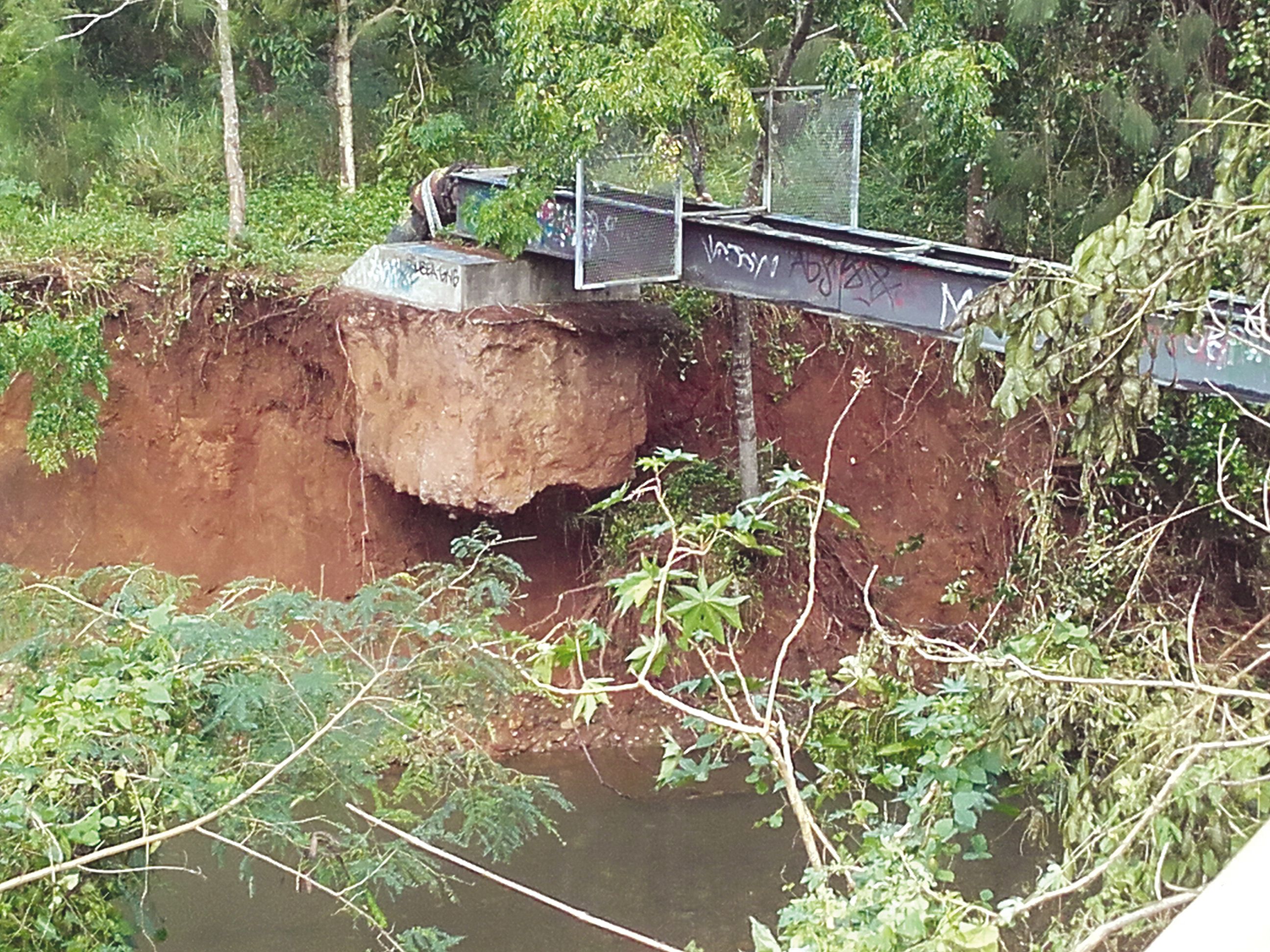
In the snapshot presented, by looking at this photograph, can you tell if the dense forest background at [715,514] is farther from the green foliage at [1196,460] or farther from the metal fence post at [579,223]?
the metal fence post at [579,223]

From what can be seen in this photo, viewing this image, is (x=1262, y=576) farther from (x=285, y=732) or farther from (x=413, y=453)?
(x=285, y=732)

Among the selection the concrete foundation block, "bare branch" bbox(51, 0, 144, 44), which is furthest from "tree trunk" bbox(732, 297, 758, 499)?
"bare branch" bbox(51, 0, 144, 44)

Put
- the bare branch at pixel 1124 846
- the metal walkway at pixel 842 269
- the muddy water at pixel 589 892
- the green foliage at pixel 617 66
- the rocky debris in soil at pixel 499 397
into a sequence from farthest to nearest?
the rocky debris in soil at pixel 499 397, the muddy water at pixel 589 892, the green foliage at pixel 617 66, the metal walkway at pixel 842 269, the bare branch at pixel 1124 846

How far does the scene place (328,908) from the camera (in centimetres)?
832

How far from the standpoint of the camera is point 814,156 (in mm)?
9484

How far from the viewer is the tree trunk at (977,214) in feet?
38.9

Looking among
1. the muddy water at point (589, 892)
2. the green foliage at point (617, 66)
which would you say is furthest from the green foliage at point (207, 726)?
the green foliage at point (617, 66)

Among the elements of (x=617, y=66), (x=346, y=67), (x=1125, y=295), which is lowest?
(x=1125, y=295)

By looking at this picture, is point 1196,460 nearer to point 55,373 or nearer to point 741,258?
point 741,258

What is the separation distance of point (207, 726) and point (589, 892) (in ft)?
13.2

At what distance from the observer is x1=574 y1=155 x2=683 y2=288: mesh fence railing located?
9164 mm

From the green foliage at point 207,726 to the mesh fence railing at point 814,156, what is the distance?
14.0 feet

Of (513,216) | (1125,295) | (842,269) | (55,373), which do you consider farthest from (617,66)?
(55,373)

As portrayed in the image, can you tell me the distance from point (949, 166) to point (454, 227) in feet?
14.2
